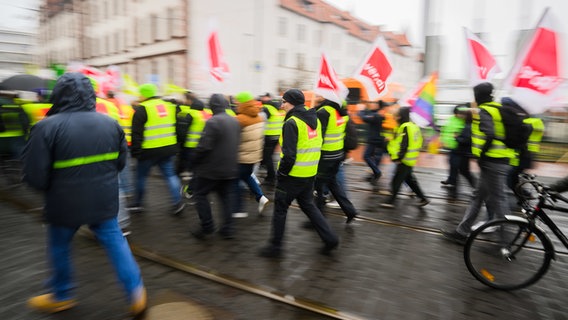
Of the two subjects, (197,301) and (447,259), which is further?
(447,259)

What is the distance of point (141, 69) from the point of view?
3519cm

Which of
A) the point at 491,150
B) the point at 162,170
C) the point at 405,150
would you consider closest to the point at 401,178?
the point at 405,150

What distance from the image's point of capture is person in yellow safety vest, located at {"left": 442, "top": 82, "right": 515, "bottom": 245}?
14.8 ft

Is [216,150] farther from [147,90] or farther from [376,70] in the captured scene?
[376,70]

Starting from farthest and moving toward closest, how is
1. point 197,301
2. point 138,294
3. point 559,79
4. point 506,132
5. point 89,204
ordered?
point 506,132 < point 559,79 < point 197,301 < point 138,294 < point 89,204

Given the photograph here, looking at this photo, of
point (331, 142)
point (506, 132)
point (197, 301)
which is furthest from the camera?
point (331, 142)

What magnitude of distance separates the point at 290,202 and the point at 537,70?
2.91 metres

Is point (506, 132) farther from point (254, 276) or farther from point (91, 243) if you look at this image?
point (91, 243)

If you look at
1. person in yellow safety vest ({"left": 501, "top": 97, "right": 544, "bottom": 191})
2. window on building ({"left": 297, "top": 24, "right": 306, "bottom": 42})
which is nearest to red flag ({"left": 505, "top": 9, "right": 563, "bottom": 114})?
person in yellow safety vest ({"left": 501, "top": 97, "right": 544, "bottom": 191})

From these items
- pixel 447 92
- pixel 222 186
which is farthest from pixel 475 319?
pixel 447 92

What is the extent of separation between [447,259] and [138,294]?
11.1ft

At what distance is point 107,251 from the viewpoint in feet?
10.3

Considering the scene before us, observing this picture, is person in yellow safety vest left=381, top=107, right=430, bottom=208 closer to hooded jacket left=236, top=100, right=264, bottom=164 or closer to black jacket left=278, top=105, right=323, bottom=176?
hooded jacket left=236, top=100, right=264, bottom=164

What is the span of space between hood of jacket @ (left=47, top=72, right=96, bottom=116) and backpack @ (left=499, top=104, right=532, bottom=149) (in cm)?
428
